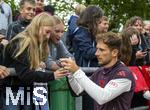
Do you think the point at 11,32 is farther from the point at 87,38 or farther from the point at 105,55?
the point at 105,55

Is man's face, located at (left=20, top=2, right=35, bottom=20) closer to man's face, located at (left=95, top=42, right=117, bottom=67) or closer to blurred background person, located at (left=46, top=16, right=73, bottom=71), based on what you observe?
blurred background person, located at (left=46, top=16, right=73, bottom=71)

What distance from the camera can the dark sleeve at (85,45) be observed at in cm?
694

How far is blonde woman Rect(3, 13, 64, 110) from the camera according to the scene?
5.27 meters

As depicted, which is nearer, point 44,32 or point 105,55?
point 105,55

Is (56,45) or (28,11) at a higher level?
(28,11)

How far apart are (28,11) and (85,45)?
0.98 m

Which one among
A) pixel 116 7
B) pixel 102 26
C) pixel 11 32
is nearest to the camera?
pixel 11 32

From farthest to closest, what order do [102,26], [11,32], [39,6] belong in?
[39,6] → [102,26] → [11,32]

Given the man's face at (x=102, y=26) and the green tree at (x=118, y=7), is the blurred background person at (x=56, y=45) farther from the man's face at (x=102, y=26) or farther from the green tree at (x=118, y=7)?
the green tree at (x=118, y=7)

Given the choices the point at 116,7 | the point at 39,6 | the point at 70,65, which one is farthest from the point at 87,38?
the point at 116,7

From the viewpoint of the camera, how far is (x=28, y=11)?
6895 millimetres

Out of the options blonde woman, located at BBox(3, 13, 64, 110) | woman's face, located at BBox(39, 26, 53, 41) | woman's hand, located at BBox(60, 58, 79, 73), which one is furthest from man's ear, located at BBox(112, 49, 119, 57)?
woman's face, located at BBox(39, 26, 53, 41)

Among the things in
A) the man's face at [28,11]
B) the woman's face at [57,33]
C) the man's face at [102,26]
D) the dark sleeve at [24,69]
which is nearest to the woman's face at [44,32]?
the dark sleeve at [24,69]

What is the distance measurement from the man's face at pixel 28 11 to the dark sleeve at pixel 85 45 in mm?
772
